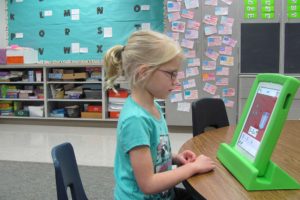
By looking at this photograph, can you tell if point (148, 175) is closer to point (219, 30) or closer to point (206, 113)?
point (206, 113)

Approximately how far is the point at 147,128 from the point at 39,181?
2.04 metres

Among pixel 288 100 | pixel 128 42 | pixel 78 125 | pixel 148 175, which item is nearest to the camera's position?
pixel 288 100

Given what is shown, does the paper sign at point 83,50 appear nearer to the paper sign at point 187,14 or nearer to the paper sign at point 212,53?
the paper sign at point 187,14

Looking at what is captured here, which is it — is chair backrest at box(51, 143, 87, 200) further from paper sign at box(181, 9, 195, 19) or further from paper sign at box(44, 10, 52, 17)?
paper sign at box(44, 10, 52, 17)

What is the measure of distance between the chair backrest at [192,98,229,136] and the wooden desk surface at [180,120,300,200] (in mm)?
213

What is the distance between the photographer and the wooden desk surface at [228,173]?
83cm

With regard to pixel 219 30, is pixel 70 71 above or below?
below

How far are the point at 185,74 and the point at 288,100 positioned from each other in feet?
11.4

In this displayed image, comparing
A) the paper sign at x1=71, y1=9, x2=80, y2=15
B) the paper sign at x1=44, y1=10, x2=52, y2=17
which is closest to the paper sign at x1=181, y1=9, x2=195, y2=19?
the paper sign at x1=71, y1=9, x2=80, y2=15

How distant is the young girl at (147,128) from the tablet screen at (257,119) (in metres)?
0.12

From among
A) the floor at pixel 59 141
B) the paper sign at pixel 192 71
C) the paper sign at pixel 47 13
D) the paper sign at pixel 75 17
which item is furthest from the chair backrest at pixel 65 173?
the paper sign at pixel 47 13

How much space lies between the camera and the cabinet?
4.85 m

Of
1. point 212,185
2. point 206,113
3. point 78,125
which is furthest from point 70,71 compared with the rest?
point 212,185

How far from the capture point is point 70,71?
16.5ft
